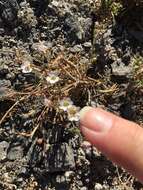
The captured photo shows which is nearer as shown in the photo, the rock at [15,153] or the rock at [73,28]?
the rock at [15,153]

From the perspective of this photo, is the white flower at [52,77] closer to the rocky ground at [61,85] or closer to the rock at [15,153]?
the rocky ground at [61,85]

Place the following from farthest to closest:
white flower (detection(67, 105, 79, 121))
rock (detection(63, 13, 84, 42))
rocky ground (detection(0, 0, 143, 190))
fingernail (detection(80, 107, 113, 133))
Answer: rock (detection(63, 13, 84, 42)), rocky ground (detection(0, 0, 143, 190)), white flower (detection(67, 105, 79, 121)), fingernail (detection(80, 107, 113, 133))

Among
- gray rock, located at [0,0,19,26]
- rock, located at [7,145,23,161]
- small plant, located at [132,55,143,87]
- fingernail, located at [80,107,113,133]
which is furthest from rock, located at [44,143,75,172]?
fingernail, located at [80,107,113,133]

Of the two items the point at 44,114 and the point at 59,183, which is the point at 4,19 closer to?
the point at 44,114

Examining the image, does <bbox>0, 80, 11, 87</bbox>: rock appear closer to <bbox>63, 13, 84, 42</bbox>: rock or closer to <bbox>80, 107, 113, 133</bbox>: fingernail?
<bbox>63, 13, 84, 42</bbox>: rock

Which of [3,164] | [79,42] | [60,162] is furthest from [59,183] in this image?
[79,42]

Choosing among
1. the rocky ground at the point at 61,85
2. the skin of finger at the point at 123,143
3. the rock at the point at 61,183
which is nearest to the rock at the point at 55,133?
the rocky ground at the point at 61,85
